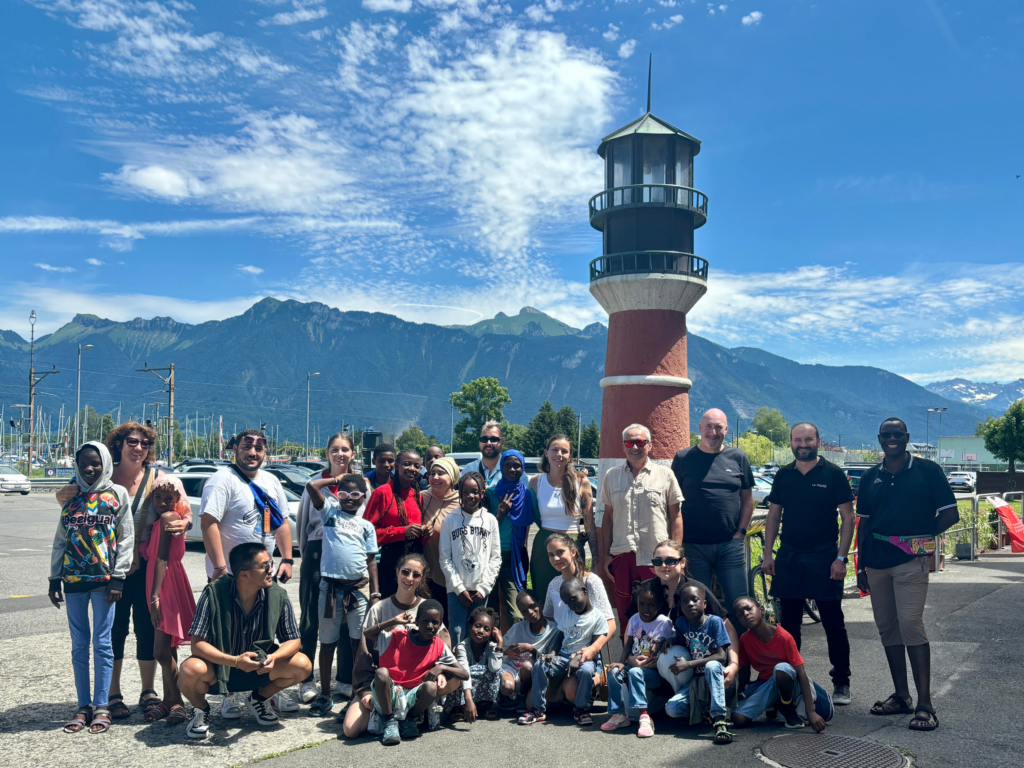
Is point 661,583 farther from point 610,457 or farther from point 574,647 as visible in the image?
point 610,457

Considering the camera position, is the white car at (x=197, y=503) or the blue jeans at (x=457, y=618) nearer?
the blue jeans at (x=457, y=618)

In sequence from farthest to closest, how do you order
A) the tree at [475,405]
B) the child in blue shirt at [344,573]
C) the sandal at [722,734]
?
the tree at [475,405] → the child in blue shirt at [344,573] → the sandal at [722,734]

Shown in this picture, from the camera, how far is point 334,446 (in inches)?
240

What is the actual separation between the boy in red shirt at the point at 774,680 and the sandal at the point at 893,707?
33cm

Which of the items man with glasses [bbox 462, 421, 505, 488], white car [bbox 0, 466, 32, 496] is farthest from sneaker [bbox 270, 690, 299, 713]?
white car [bbox 0, 466, 32, 496]

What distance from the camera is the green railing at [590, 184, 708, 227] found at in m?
21.0

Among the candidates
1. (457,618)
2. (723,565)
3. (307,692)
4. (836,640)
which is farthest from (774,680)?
(307,692)

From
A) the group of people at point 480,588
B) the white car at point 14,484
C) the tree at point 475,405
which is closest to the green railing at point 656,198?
the group of people at point 480,588

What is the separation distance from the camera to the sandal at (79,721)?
196 inches

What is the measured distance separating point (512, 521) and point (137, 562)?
106 inches

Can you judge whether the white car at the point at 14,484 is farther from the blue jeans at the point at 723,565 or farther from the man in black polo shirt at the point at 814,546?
the man in black polo shirt at the point at 814,546

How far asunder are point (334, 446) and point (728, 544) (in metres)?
3.20

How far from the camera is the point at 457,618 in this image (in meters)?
5.84

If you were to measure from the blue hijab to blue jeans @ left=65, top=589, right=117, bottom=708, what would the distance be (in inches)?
112
